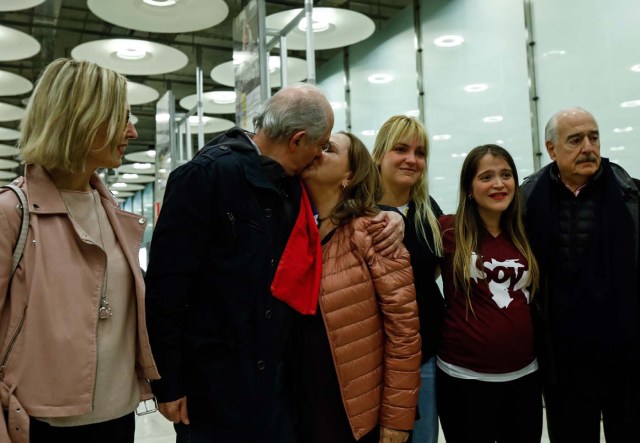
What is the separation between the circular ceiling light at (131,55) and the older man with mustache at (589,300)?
633 cm

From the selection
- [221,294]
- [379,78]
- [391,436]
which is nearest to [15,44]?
[379,78]

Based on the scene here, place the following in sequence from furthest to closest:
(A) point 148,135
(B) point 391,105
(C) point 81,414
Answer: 1. (A) point 148,135
2. (B) point 391,105
3. (C) point 81,414

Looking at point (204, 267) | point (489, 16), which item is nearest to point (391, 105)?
point (489, 16)

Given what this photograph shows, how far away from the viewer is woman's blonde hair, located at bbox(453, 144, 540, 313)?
2.41 metres

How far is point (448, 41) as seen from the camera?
767cm

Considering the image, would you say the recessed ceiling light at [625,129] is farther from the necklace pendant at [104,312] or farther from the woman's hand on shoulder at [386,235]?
the necklace pendant at [104,312]

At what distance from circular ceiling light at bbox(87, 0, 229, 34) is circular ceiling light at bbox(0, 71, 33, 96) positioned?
9.99ft

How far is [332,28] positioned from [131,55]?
269 centimetres

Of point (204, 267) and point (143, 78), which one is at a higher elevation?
point (143, 78)

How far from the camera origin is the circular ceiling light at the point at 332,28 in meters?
6.90

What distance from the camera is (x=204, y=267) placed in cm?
189

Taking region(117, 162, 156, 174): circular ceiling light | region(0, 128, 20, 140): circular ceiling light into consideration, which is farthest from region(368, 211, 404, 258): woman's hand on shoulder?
region(117, 162, 156, 174): circular ceiling light

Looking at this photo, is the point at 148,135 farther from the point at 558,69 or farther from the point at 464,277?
the point at 464,277

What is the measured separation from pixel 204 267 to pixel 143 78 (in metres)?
12.5
